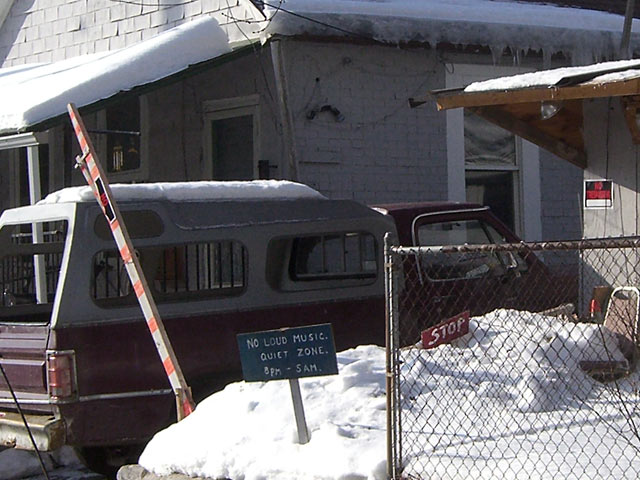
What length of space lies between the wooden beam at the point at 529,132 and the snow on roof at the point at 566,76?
3.08 feet

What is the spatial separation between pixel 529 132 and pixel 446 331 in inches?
111

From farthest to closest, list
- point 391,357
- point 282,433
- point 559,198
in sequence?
point 559,198 → point 282,433 → point 391,357

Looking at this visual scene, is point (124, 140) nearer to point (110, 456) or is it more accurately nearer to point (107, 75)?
point (107, 75)

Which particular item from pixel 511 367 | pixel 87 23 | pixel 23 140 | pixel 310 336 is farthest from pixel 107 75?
pixel 310 336

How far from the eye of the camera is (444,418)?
20.9 feet

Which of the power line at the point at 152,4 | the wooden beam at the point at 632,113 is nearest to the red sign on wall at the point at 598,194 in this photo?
the wooden beam at the point at 632,113

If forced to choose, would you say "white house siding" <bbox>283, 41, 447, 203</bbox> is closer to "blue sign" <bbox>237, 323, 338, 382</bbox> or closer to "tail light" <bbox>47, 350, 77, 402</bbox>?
"tail light" <bbox>47, 350, 77, 402</bbox>

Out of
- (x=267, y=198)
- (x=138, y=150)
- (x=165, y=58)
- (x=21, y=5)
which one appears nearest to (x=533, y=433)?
(x=267, y=198)

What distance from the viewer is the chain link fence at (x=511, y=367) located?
18.5 ft

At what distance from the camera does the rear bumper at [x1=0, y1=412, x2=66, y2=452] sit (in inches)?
269

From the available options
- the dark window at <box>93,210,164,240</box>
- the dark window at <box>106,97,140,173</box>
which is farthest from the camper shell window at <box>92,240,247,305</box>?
the dark window at <box>106,97,140,173</box>

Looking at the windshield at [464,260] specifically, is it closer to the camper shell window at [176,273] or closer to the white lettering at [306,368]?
the camper shell window at [176,273]

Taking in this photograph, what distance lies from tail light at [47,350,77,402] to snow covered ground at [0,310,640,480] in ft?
2.19

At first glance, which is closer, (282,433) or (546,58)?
(282,433)
